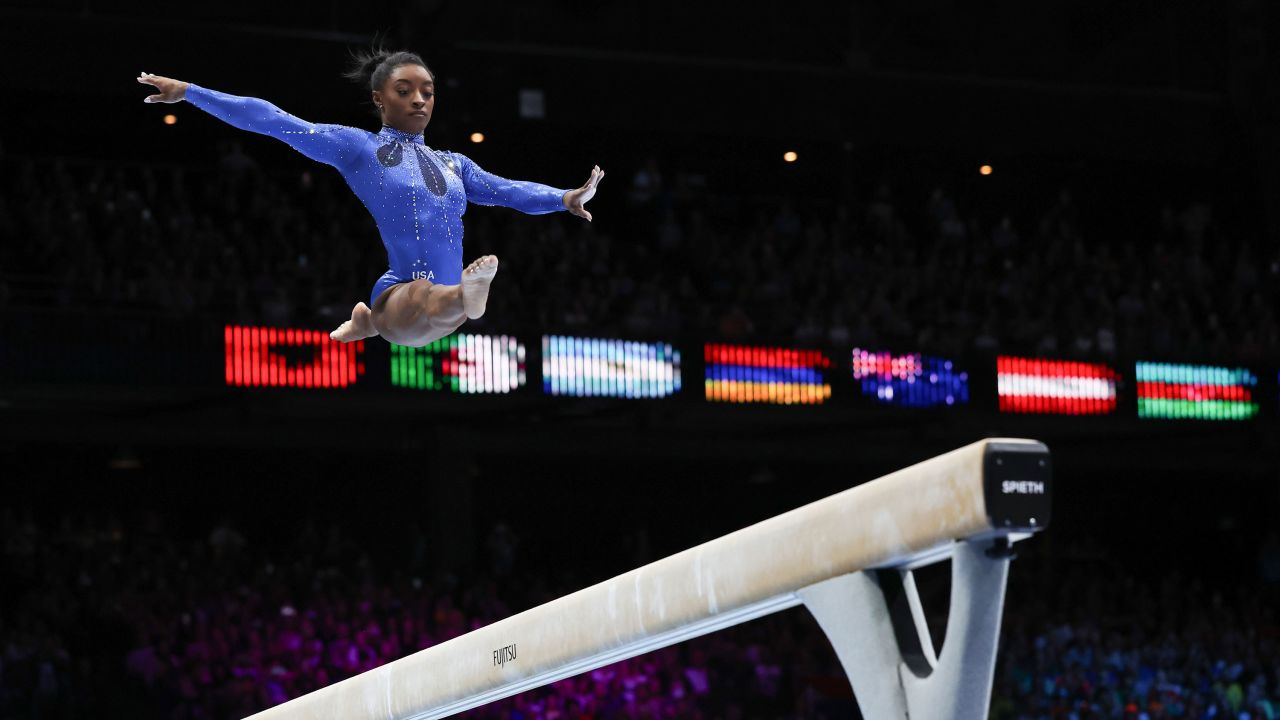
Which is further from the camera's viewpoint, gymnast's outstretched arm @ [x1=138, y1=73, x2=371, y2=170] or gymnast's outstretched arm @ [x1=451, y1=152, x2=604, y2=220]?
gymnast's outstretched arm @ [x1=451, y1=152, x2=604, y2=220]

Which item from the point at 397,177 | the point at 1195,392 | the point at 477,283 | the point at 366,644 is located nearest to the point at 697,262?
the point at 1195,392

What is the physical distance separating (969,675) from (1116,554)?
22570mm

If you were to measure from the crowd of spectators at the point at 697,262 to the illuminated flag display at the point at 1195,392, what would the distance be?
0.86 feet

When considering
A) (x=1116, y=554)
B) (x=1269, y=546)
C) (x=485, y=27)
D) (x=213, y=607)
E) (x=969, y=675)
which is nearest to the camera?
(x=969, y=675)

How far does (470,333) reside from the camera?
17328 millimetres

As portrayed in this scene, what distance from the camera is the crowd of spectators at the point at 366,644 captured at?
45.8 ft

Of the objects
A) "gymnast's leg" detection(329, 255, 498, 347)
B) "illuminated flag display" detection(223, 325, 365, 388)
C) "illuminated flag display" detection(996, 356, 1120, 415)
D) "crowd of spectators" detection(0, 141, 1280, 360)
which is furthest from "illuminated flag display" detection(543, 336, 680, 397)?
"gymnast's leg" detection(329, 255, 498, 347)

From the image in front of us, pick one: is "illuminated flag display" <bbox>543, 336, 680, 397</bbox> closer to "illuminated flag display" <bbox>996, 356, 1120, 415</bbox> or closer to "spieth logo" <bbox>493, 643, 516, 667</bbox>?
"illuminated flag display" <bbox>996, 356, 1120, 415</bbox>

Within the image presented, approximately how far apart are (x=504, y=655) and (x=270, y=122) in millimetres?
1768

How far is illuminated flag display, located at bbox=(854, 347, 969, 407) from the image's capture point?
19.2 m

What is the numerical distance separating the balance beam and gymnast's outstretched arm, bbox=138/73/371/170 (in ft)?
5.13

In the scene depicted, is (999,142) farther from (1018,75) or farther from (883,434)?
(883,434)

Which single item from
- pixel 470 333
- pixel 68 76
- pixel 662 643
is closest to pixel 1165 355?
pixel 470 333

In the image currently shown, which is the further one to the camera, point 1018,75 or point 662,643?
point 1018,75
